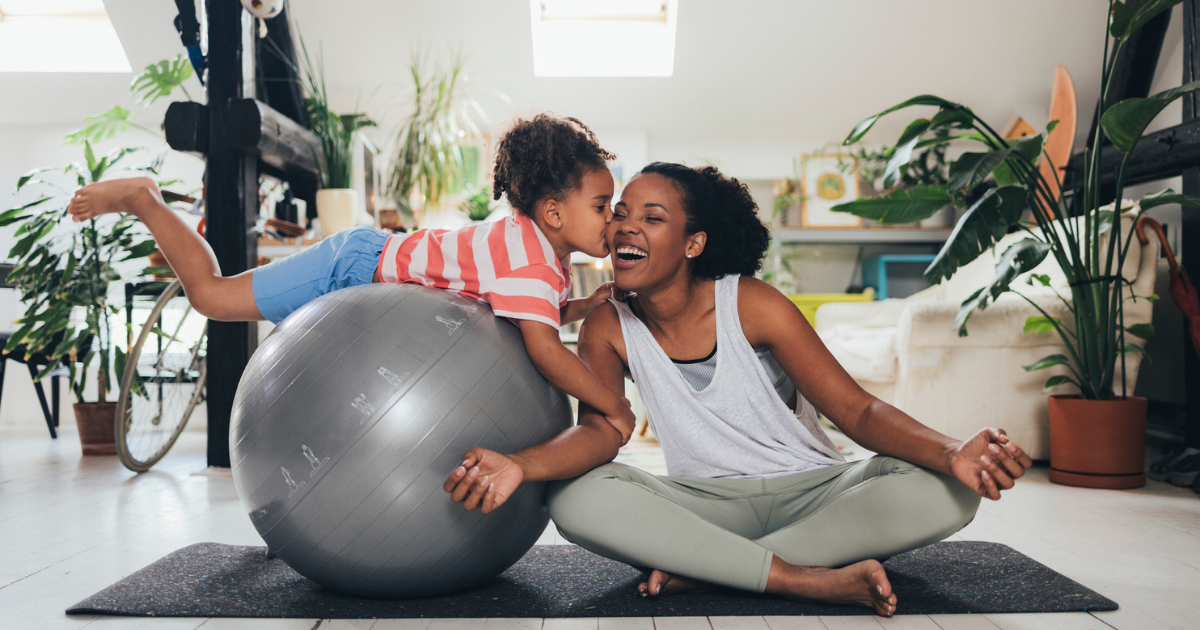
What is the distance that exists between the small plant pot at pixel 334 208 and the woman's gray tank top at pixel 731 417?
204 centimetres

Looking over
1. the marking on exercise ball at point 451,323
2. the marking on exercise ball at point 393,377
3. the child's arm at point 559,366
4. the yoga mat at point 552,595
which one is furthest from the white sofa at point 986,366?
the marking on exercise ball at point 393,377

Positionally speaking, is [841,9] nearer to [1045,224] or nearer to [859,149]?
[859,149]

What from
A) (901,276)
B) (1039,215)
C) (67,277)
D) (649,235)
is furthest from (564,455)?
(901,276)

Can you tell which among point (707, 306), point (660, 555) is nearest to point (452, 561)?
point (660, 555)

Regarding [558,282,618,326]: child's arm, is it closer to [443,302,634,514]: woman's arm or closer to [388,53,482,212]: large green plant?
[443,302,634,514]: woman's arm

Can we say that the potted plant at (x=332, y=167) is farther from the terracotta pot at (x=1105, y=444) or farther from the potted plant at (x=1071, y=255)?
the terracotta pot at (x=1105, y=444)

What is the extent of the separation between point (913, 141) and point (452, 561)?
78.3 inches

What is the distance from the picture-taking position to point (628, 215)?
1514 mm

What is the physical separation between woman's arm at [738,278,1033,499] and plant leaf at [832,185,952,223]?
47.2 inches

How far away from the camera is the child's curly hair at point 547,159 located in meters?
1.55

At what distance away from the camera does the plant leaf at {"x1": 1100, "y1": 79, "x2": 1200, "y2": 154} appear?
208 centimetres

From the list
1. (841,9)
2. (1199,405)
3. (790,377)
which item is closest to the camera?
(790,377)

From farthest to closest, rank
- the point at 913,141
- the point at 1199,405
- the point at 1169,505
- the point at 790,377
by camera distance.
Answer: the point at 1199,405
the point at 913,141
the point at 1169,505
the point at 790,377

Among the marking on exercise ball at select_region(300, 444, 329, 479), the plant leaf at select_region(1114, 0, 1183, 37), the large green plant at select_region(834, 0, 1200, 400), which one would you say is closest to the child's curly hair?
the marking on exercise ball at select_region(300, 444, 329, 479)
